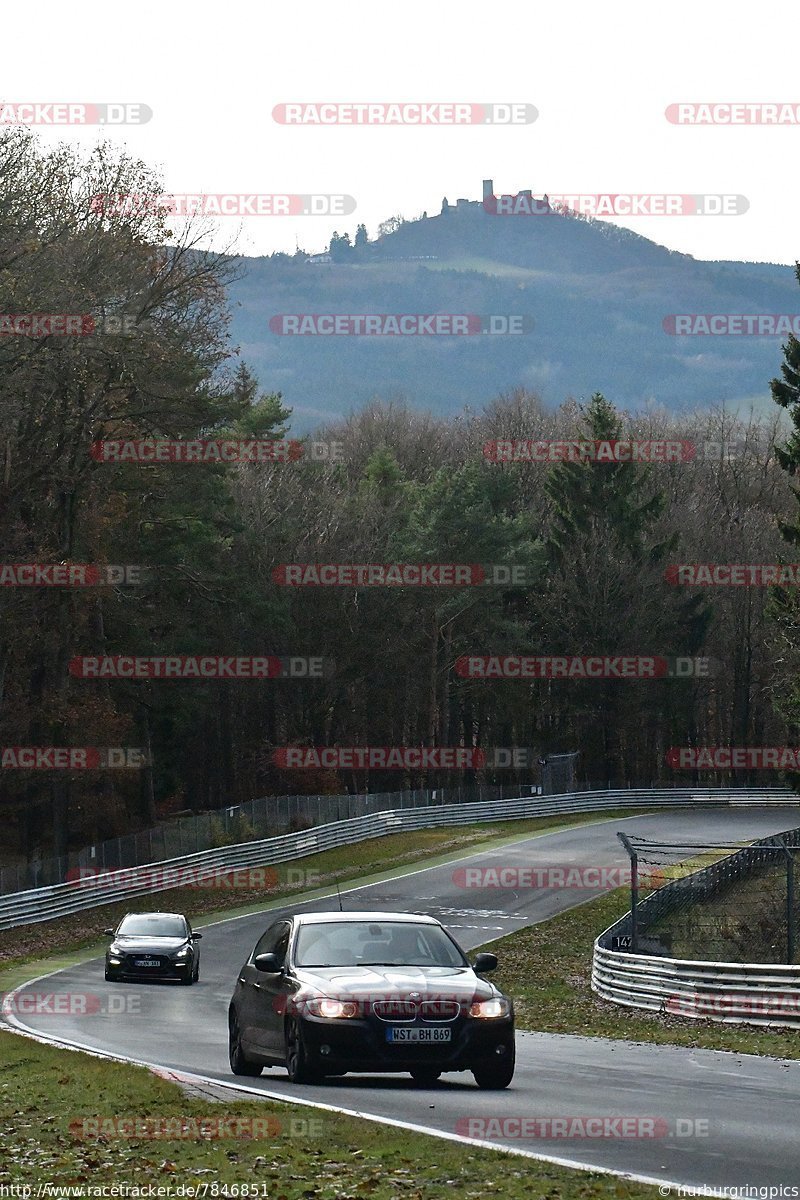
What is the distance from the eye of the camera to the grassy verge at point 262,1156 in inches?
350

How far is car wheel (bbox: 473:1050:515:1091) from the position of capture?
1333cm

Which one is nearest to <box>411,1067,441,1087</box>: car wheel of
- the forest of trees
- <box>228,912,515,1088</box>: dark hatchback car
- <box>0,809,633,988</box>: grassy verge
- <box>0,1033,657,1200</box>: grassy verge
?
<box>228,912,515,1088</box>: dark hatchback car

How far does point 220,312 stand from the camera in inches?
1944

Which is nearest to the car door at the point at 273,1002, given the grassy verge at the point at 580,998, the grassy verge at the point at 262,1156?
the grassy verge at the point at 262,1156

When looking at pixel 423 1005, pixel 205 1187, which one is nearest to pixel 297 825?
pixel 423 1005

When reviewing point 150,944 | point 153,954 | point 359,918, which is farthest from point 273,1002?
point 150,944

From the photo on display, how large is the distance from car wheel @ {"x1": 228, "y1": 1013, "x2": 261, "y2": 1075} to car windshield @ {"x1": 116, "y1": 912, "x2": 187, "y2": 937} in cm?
1606

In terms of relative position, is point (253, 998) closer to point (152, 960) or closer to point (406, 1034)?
point (406, 1034)

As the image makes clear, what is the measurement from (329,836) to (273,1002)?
44.9 m

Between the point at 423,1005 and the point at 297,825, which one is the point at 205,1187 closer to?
the point at 423,1005

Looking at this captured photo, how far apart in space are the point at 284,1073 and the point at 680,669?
245 ft

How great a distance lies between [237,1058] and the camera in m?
15.1

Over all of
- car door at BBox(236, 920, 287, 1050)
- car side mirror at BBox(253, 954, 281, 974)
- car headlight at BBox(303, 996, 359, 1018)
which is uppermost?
car side mirror at BBox(253, 954, 281, 974)

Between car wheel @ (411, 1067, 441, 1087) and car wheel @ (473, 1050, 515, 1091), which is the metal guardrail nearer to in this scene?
car wheel @ (411, 1067, 441, 1087)
